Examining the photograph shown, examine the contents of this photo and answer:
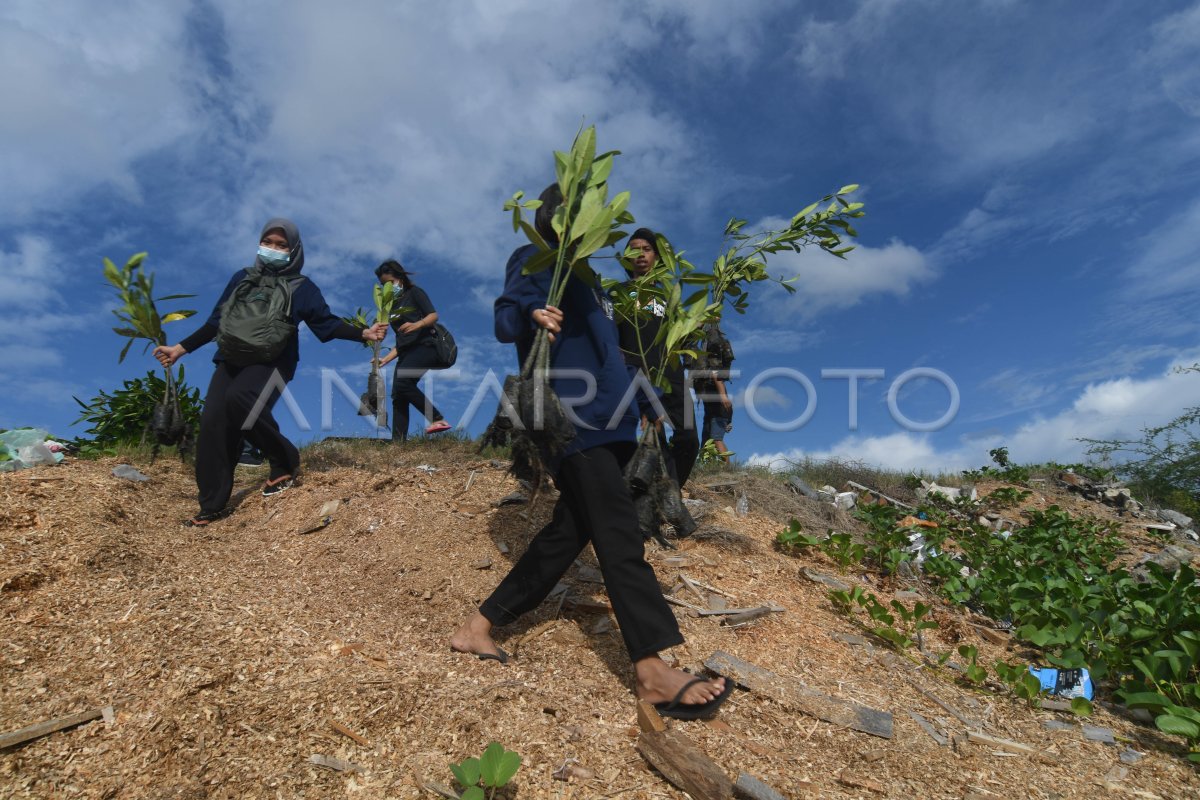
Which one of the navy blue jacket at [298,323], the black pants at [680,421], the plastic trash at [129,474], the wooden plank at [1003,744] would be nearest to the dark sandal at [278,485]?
→ the navy blue jacket at [298,323]

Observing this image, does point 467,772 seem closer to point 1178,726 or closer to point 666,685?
point 666,685

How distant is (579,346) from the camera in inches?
116

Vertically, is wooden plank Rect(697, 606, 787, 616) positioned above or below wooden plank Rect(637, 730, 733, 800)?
above

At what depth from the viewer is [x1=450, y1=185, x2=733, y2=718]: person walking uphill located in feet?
8.50

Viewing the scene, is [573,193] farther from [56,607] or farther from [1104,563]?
[1104,563]

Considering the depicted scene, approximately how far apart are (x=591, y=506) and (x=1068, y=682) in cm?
287

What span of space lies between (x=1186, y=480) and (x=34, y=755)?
15.7 meters

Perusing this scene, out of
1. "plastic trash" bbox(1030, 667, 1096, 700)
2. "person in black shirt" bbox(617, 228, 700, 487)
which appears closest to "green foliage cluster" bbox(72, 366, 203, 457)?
"person in black shirt" bbox(617, 228, 700, 487)

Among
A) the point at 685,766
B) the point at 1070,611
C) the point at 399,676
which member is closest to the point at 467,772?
the point at 685,766

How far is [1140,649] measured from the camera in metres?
3.47

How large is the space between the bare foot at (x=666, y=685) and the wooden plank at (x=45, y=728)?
6.40 feet

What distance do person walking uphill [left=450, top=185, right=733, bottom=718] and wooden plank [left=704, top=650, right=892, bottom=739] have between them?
395 millimetres

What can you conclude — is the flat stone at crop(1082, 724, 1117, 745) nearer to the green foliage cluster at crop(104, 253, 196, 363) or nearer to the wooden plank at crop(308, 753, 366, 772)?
the wooden plank at crop(308, 753, 366, 772)

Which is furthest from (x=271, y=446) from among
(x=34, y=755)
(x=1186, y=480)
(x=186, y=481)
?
(x=1186, y=480)
